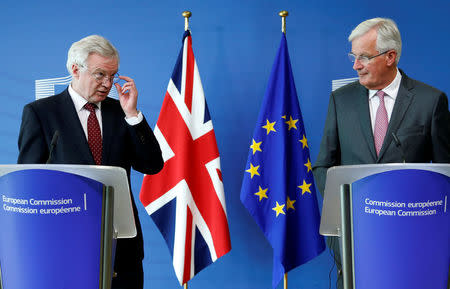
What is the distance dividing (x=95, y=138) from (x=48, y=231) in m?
0.80

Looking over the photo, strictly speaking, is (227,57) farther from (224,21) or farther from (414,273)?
(414,273)

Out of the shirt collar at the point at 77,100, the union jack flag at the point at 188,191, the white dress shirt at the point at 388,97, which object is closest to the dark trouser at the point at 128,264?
the shirt collar at the point at 77,100

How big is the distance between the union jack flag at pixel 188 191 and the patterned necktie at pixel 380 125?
1.01 meters

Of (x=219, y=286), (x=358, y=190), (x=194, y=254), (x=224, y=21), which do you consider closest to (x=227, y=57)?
(x=224, y=21)

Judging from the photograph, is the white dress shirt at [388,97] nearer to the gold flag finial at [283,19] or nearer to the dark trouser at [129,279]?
the gold flag finial at [283,19]

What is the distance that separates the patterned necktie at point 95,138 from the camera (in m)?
2.12

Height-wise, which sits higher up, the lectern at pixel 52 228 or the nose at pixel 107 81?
the nose at pixel 107 81

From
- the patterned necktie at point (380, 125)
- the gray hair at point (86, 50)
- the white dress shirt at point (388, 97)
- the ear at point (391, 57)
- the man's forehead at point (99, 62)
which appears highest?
the gray hair at point (86, 50)

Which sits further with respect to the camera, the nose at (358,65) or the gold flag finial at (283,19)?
the gold flag finial at (283,19)

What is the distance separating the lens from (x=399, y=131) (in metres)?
2.32

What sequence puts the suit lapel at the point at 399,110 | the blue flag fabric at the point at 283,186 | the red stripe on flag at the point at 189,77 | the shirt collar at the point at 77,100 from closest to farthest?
1. the shirt collar at the point at 77,100
2. the suit lapel at the point at 399,110
3. the blue flag fabric at the point at 283,186
4. the red stripe on flag at the point at 189,77

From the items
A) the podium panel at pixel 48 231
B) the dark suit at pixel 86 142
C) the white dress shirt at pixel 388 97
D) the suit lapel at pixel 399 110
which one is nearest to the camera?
the podium panel at pixel 48 231

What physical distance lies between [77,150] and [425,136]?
161 cm

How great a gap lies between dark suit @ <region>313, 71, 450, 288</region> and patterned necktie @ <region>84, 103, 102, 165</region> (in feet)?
3.48
